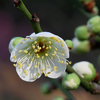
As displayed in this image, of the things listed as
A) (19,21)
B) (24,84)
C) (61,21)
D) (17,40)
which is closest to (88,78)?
(17,40)

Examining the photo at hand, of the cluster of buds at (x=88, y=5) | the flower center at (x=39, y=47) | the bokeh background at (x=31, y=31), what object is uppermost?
the cluster of buds at (x=88, y=5)

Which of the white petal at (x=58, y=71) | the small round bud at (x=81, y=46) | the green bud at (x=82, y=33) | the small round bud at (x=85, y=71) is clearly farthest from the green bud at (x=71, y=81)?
the small round bud at (x=81, y=46)

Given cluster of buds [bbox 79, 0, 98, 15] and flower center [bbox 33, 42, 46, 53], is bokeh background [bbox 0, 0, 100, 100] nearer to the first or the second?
cluster of buds [bbox 79, 0, 98, 15]

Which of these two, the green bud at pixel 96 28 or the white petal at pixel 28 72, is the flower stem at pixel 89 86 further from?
the green bud at pixel 96 28

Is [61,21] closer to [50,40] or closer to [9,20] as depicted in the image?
[9,20]

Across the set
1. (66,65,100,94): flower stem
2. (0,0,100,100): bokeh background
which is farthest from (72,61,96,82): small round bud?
(0,0,100,100): bokeh background
